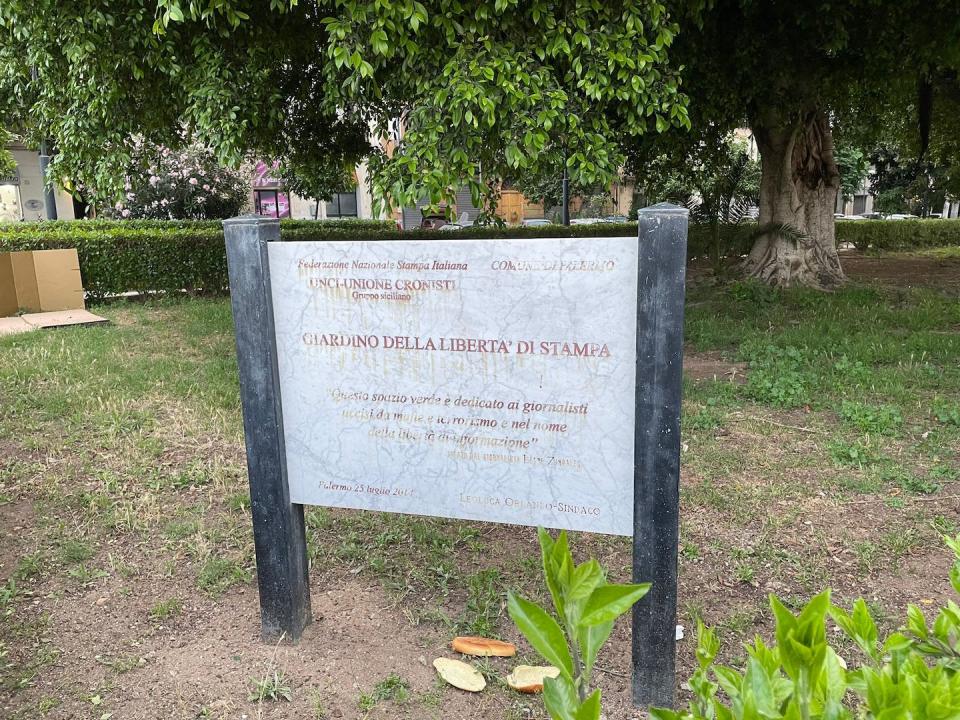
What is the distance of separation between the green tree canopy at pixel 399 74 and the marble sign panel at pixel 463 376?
2219 mm

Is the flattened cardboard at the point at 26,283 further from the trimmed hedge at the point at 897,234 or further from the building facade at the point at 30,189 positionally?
the building facade at the point at 30,189

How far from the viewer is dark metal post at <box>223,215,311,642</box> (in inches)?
115

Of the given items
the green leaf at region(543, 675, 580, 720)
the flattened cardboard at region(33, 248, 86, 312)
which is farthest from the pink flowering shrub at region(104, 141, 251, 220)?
the green leaf at region(543, 675, 580, 720)

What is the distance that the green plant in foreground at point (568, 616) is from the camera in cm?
104

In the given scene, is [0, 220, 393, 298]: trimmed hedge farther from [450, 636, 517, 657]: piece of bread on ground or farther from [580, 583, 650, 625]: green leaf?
[580, 583, 650, 625]: green leaf

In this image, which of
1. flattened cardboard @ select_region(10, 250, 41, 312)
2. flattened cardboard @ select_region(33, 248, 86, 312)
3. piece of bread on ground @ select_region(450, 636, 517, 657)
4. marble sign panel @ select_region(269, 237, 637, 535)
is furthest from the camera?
flattened cardboard @ select_region(33, 248, 86, 312)

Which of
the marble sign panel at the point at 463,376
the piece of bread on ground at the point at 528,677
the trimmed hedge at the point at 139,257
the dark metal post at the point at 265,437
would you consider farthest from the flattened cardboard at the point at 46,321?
the piece of bread on ground at the point at 528,677

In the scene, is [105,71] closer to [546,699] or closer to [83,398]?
[83,398]

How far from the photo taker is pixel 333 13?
308 inches

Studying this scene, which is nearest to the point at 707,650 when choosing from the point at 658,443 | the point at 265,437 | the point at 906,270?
the point at 658,443

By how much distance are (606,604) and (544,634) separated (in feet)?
0.37

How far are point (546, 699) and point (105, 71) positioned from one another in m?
6.64

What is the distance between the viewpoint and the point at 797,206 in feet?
39.6

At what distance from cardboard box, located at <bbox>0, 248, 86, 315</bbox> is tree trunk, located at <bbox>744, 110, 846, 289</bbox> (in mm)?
9671
